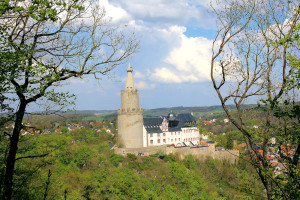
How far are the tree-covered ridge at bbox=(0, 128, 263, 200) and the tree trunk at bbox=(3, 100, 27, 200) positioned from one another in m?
1.09

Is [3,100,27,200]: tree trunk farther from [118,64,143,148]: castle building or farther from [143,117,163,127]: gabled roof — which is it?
[143,117,163,127]: gabled roof

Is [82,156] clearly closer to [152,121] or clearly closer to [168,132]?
[152,121]

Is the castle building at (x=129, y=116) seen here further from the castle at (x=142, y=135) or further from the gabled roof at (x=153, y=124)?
the gabled roof at (x=153, y=124)

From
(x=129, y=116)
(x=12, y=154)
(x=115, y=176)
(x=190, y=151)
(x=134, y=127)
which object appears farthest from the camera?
(x=190, y=151)

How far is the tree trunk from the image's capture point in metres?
6.27

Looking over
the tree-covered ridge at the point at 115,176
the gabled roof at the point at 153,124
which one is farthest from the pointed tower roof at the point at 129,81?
the tree-covered ridge at the point at 115,176

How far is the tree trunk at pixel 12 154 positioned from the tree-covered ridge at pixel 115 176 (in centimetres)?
109

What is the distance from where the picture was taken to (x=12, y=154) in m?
6.59

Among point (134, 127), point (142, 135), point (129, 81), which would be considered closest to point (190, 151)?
point (142, 135)

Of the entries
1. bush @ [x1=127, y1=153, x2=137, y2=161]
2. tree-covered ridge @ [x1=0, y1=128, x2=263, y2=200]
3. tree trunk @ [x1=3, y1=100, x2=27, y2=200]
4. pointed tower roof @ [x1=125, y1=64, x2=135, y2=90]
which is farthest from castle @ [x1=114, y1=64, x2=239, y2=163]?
tree trunk @ [x1=3, y1=100, x2=27, y2=200]

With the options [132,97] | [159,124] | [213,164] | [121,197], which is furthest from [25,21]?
[159,124]

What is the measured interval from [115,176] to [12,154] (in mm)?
19706

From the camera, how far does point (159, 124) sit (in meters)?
51.6

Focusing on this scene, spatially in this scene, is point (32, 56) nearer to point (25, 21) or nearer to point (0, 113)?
point (25, 21)
